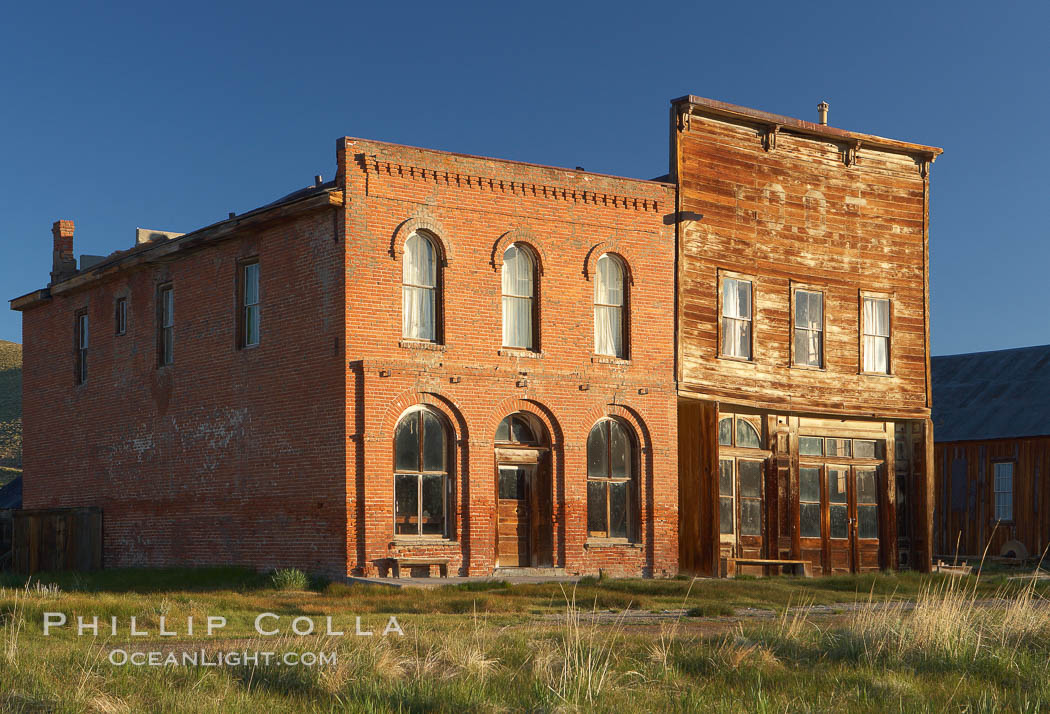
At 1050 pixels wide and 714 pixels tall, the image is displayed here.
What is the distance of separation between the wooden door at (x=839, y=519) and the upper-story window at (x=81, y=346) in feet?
55.4

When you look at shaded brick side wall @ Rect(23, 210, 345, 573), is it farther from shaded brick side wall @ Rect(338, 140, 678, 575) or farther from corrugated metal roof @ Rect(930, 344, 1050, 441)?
corrugated metal roof @ Rect(930, 344, 1050, 441)

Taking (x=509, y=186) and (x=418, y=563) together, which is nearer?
(x=418, y=563)

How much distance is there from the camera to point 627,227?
26.2 metres

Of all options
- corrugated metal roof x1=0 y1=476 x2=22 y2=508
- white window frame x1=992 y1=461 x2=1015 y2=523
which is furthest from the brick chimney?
white window frame x1=992 y1=461 x2=1015 y2=523

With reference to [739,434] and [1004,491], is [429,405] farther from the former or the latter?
[1004,491]

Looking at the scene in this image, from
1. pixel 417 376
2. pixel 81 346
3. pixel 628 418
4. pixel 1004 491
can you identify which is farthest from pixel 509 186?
pixel 1004 491

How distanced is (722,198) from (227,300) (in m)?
10.1

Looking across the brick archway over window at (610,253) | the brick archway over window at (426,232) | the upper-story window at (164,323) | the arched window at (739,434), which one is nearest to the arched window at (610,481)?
the arched window at (739,434)

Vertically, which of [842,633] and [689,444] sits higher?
[689,444]

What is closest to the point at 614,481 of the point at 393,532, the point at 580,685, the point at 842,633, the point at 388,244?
the point at 393,532

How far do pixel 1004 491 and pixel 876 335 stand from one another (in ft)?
35.1

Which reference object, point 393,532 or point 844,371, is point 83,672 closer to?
point 393,532

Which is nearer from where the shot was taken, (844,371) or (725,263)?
A: (725,263)

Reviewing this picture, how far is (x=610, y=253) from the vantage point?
26.1m
